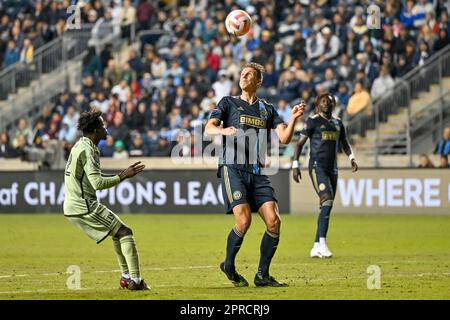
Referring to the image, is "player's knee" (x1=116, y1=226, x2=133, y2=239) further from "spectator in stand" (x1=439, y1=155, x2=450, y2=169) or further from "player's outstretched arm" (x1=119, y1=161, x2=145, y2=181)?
"spectator in stand" (x1=439, y1=155, x2=450, y2=169)

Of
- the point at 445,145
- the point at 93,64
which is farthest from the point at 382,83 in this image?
the point at 93,64

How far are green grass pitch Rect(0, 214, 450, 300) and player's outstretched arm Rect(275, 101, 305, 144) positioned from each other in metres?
1.64

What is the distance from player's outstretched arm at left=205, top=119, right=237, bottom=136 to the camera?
11.9 m

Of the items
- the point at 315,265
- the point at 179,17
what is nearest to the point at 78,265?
the point at 315,265

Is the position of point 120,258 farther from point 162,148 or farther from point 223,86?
point 223,86

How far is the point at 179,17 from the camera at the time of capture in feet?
116

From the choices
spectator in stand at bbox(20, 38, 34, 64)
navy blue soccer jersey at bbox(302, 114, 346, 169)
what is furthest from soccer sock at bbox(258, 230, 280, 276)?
spectator in stand at bbox(20, 38, 34, 64)

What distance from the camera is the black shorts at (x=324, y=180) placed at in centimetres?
1708

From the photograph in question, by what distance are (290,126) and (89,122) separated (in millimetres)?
2163

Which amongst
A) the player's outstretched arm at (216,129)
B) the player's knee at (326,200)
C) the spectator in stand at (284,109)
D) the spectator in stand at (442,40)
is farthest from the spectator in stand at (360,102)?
the player's outstretched arm at (216,129)

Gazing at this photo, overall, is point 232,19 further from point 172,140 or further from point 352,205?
point 172,140

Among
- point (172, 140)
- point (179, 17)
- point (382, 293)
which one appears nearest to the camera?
point (382, 293)

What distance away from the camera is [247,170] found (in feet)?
41.1
